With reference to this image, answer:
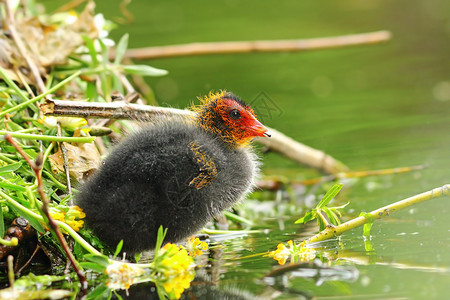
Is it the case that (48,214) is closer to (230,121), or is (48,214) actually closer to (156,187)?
(156,187)

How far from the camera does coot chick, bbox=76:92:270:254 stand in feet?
9.86

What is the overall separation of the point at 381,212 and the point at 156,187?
0.98 m

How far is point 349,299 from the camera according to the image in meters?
2.34

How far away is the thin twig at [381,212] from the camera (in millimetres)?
3125

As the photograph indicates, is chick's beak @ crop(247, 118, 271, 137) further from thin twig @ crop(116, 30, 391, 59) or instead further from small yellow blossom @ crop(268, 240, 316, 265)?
thin twig @ crop(116, 30, 391, 59)

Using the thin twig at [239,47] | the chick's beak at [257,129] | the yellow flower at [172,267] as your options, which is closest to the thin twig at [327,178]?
the chick's beak at [257,129]

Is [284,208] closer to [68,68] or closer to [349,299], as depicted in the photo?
[68,68]

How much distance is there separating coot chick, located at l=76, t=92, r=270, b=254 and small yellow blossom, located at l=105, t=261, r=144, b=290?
281 mm

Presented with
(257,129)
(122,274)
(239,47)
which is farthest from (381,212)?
(239,47)

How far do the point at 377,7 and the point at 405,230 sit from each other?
354 inches

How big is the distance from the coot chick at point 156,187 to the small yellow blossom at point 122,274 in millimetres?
281

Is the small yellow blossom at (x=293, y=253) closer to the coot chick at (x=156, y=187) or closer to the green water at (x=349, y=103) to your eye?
the green water at (x=349, y=103)

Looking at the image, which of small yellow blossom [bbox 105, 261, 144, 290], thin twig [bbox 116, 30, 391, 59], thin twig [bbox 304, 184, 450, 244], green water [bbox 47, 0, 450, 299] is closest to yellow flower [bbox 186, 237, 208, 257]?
green water [bbox 47, 0, 450, 299]

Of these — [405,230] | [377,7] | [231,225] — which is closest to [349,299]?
[405,230]
